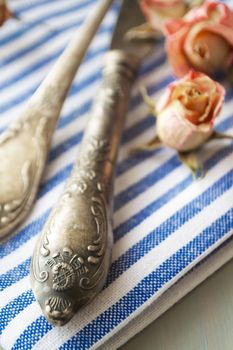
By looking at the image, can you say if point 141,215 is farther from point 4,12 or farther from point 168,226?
A: point 4,12

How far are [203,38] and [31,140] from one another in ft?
0.63

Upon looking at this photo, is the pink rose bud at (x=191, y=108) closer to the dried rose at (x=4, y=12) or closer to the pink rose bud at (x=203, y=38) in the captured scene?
the pink rose bud at (x=203, y=38)

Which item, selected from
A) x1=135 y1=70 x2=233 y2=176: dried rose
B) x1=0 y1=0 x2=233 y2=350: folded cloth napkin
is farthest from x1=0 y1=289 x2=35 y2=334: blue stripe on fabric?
x1=135 y1=70 x2=233 y2=176: dried rose

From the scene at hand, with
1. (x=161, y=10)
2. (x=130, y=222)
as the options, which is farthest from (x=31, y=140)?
(x=161, y=10)

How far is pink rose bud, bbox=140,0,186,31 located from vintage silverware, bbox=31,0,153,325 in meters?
0.10

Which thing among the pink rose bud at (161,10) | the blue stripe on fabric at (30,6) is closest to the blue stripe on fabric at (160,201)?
the pink rose bud at (161,10)

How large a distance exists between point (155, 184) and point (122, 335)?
147 mm

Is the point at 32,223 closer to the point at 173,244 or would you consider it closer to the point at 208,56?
the point at 173,244

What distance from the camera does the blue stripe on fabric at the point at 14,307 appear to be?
0.39 m

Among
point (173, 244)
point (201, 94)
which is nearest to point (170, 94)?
point (201, 94)

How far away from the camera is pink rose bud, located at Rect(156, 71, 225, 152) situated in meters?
0.47

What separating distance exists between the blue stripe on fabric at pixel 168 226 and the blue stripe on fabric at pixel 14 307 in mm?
20

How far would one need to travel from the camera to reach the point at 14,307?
1.31 feet

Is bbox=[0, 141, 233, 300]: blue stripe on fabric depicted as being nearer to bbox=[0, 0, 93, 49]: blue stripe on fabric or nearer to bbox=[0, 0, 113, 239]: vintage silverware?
bbox=[0, 0, 113, 239]: vintage silverware
